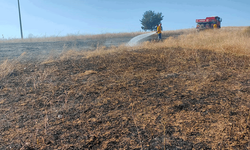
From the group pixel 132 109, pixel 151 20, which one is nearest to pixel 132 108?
pixel 132 109

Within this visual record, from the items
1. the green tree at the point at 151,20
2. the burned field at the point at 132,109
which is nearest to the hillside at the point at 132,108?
the burned field at the point at 132,109

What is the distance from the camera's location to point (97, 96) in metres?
3.48

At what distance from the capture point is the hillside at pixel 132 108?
6.85 ft

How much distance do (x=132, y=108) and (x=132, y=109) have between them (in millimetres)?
139

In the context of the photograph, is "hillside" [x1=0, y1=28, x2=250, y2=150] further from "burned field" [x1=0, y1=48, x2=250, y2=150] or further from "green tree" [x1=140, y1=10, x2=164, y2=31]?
"green tree" [x1=140, y1=10, x2=164, y2=31]

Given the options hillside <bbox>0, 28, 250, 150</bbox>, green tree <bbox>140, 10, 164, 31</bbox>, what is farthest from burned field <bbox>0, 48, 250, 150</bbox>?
green tree <bbox>140, 10, 164, 31</bbox>

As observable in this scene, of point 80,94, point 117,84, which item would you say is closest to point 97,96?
point 80,94

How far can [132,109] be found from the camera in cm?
275

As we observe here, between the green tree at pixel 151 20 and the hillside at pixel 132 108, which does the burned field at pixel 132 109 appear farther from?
the green tree at pixel 151 20

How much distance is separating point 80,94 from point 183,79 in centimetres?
232

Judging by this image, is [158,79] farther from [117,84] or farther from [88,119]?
[88,119]

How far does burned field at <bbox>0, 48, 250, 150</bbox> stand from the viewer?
2086 millimetres

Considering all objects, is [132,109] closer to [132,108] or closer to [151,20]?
[132,108]

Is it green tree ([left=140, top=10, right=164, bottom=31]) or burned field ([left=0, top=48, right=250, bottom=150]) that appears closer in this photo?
burned field ([left=0, top=48, right=250, bottom=150])
